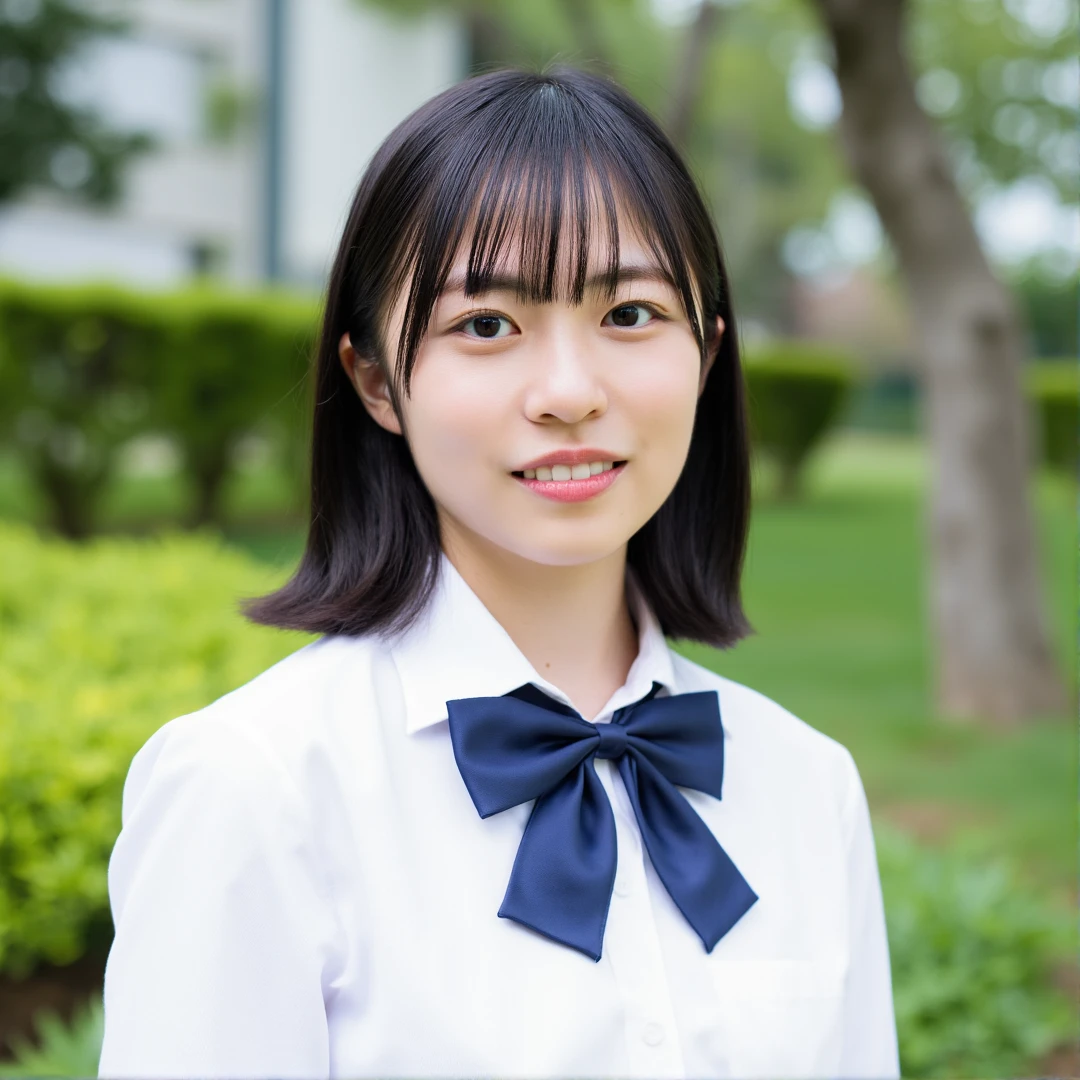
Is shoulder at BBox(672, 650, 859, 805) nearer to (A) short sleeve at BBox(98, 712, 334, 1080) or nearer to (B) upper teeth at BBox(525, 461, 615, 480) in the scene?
(B) upper teeth at BBox(525, 461, 615, 480)

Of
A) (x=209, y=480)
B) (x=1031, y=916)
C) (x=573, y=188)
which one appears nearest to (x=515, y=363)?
(x=573, y=188)

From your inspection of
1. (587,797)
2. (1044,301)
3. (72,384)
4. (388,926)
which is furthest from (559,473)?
(1044,301)

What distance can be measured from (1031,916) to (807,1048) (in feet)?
6.86

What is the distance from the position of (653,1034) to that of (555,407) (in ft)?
2.04

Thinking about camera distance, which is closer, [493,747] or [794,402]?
[493,747]

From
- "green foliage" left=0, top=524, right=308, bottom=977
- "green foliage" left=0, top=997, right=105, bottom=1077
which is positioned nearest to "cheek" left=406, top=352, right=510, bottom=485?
"green foliage" left=0, top=524, right=308, bottom=977

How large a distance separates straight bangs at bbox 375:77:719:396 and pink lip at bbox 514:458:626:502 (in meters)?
0.18

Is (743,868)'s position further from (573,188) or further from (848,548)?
(848,548)

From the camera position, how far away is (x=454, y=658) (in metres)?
1.41

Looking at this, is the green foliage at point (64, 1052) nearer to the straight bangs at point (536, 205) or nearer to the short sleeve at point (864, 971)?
the short sleeve at point (864, 971)

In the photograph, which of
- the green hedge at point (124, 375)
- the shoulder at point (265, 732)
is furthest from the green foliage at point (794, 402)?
the shoulder at point (265, 732)

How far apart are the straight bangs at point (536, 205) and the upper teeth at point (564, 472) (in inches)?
6.5

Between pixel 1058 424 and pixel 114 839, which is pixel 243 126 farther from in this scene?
pixel 114 839

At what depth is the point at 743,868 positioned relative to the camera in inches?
58.3
